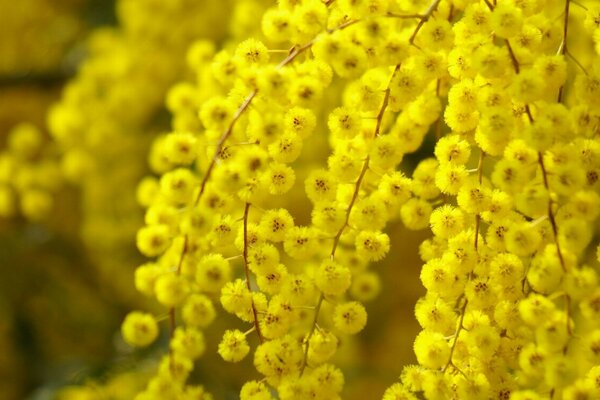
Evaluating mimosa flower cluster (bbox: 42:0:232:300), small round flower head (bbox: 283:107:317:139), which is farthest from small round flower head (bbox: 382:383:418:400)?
mimosa flower cluster (bbox: 42:0:232:300)

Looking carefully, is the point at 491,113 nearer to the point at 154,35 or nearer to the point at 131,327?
the point at 131,327

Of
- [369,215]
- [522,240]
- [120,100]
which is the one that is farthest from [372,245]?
[120,100]

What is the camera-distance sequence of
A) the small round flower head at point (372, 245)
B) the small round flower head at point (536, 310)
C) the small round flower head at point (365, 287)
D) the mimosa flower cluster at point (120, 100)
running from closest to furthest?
the small round flower head at point (536, 310) → the small round flower head at point (372, 245) → the small round flower head at point (365, 287) → the mimosa flower cluster at point (120, 100)

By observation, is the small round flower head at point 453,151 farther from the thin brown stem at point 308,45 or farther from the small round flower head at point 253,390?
the small round flower head at point 253,390

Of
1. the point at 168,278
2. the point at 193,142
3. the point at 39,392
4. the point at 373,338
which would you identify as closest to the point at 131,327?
the point at 168,278

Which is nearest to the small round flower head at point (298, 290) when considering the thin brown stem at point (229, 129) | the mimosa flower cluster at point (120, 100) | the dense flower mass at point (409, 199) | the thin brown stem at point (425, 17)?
the dense flower mass at point (409, 199)

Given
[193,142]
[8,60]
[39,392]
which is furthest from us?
[8,60]
